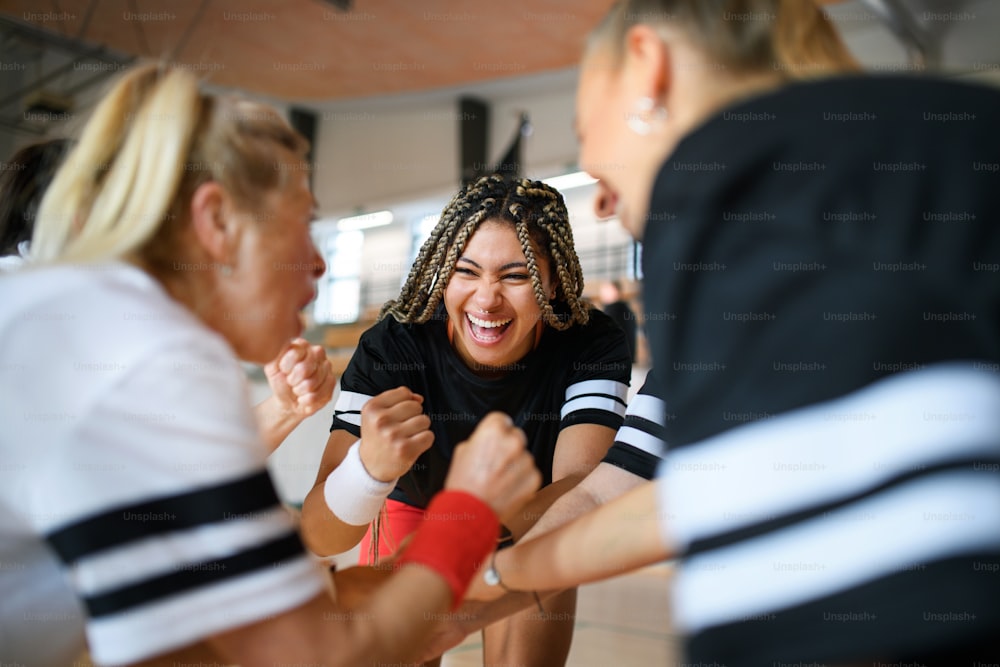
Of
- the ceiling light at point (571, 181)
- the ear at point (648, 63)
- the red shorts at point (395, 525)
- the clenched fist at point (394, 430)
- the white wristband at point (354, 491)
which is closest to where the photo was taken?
the ear at point (648, 63)

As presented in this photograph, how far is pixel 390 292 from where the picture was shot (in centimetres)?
1104

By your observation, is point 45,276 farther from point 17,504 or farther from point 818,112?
point 818,112

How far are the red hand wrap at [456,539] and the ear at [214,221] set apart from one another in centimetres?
41

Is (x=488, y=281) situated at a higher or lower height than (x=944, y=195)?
lower

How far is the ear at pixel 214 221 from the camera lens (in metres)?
1.00

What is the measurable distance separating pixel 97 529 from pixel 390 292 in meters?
10.3

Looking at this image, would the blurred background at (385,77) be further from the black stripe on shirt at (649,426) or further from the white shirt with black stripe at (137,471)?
the white shirt with black stripe at (137,471)

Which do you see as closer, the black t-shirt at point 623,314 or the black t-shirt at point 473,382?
the black t-shirt at point 473,382

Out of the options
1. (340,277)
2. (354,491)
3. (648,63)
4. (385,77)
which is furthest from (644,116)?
(340,277)

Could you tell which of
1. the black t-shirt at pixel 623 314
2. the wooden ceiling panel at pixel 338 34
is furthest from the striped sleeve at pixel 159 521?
the wooden ceiling panel at pixel 338 34

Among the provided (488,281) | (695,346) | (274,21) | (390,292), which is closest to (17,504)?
(695,346)

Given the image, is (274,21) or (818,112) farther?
(274,21)

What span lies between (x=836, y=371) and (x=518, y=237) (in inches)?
53.0

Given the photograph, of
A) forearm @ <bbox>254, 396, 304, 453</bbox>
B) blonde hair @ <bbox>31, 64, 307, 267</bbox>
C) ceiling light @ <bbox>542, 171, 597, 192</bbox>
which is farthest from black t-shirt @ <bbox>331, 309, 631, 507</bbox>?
ceiling light @ <bbox>542, 171, 597, 192</bbox>
